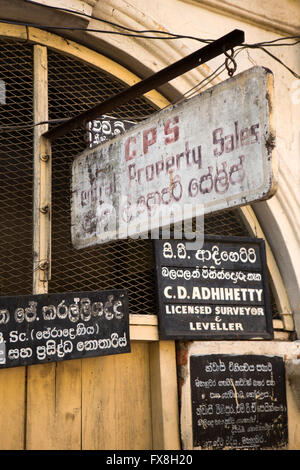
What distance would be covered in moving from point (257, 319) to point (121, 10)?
2720 millimetres

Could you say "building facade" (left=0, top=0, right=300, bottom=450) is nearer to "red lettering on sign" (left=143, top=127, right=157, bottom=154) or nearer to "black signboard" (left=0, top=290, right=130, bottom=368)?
"black signboard" (left=0, top=290, right=130, bottom=368)

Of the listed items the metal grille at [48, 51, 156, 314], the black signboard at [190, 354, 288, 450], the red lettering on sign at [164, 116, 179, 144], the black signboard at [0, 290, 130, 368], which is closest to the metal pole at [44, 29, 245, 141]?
the red lettering on sign at [164, 116, 179, 144]

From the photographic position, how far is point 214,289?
16.3ft

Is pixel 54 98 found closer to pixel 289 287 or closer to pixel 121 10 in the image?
pixel 121 10

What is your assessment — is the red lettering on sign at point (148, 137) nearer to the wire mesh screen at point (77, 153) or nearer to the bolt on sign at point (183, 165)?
the bolt on sign at point (183, 165)

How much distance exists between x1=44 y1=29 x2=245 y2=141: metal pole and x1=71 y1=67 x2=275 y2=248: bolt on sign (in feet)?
0.74

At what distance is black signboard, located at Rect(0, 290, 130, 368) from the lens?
13.0 feet

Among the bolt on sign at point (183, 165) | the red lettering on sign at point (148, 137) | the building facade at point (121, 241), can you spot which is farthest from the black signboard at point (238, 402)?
the red lettering on sign at point (148, 137)

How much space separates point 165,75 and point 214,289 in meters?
1.93

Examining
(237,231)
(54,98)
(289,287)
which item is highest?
(54,98)

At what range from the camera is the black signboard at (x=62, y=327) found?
3969 millimetres

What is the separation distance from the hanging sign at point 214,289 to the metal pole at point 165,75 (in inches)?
46.0
